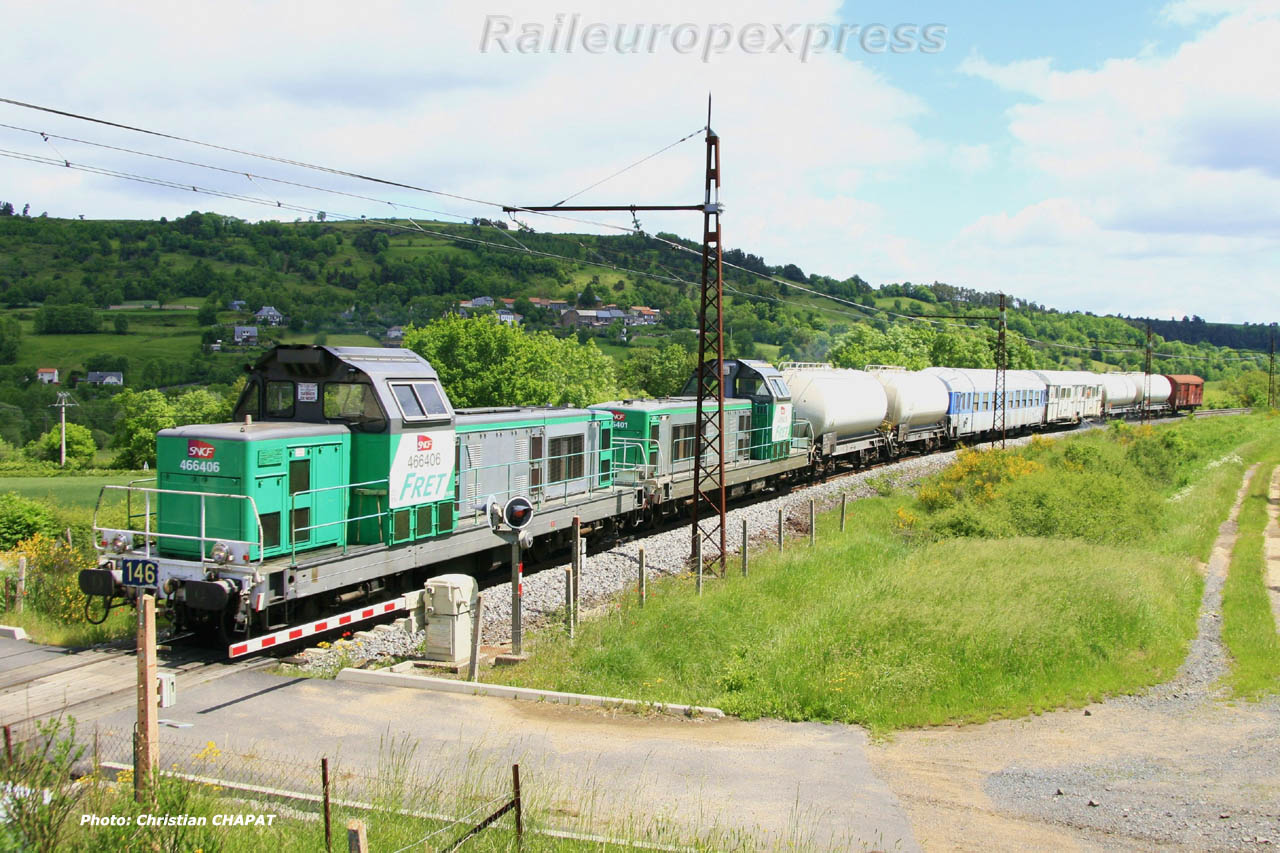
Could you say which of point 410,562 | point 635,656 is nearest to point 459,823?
point 635,656

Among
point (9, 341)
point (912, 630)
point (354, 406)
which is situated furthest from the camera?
point (9, 341)

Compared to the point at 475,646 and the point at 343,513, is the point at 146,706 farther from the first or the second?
the point at 343,513

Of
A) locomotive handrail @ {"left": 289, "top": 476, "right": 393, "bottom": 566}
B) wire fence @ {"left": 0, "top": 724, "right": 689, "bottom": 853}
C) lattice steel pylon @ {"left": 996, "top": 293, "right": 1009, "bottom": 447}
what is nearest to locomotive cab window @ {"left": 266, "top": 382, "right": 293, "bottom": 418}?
locomotive handrail @ {"left": 289, "top": 476, "right": 393, "bottom": 566}

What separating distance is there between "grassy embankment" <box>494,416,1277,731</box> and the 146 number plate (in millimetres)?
4921

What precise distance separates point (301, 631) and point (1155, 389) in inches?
2953

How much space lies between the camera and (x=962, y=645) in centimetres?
1149

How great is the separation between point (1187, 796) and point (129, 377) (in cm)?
11104

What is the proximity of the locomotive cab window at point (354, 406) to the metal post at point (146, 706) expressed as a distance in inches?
283

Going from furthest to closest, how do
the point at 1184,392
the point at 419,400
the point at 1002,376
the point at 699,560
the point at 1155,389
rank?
the point at 1184,392, the point at 1155,389, the point at 1002,376, the point at 699,560, the point at 419,400

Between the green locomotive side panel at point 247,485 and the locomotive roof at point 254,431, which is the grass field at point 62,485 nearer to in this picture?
the green locomotive side panel at point 247,485

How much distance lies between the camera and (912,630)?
11688 mm

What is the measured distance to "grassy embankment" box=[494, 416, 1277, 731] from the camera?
34.2ft

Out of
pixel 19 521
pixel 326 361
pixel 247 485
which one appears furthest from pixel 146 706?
pixel 19 521

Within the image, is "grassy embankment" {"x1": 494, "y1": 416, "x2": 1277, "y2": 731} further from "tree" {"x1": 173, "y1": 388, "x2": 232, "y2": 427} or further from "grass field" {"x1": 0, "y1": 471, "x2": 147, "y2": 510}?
"tree" {"x1": 173, "y1": 388, "x2": 232, "y2": 427}
